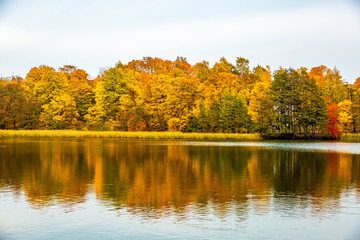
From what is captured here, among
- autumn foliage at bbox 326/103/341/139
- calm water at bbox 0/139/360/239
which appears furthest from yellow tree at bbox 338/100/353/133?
calm water at bbox 0/139/360/239

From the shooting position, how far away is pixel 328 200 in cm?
1570

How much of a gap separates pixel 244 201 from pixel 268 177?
7.17 m

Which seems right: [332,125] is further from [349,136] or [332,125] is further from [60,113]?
[60,113]

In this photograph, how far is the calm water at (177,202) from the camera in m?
11.4

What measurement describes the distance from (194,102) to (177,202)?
61.0 metres

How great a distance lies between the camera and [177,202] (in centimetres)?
1482

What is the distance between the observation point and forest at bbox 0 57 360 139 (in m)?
69.1

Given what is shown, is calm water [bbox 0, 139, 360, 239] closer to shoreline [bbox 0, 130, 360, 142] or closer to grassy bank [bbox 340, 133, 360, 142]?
shoreline [bbox 0, 130, 360, 142]

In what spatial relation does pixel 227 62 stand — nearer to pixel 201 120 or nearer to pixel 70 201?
pixel 201 120

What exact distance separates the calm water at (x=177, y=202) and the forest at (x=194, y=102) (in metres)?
44.3

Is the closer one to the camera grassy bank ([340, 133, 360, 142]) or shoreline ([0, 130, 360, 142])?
shoreline ([0, 130, 360, 142])

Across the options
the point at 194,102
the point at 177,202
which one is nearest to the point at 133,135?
the point at 194,102

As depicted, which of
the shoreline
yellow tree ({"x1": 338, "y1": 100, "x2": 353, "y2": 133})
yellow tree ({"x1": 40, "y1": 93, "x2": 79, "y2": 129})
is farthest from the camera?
yellow tree ({"x1": 40, "y1": 93, "x2": 79, "y2": 129})

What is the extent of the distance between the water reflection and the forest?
4043cm
